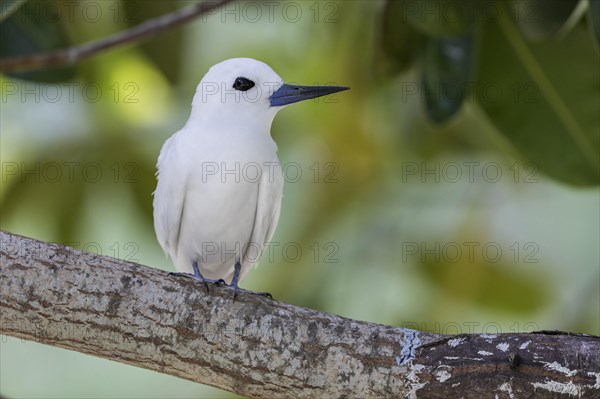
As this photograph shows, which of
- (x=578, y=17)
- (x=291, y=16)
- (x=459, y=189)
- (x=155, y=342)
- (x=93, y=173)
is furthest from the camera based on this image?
(x=459, y=189)

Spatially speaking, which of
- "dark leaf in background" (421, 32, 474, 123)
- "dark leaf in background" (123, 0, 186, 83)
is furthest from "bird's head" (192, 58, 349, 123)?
"dark leaf in background" (123, 0, 186, 83)

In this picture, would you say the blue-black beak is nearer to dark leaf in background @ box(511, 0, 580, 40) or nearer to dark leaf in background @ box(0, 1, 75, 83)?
dark leaf in background @ box(511, 0, 580, 40)

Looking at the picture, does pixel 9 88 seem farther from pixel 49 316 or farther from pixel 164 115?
pixel 49 316

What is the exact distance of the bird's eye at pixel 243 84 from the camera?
4441mm

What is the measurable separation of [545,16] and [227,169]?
1.68 m

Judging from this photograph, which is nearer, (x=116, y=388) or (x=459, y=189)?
(x=459, y=189)

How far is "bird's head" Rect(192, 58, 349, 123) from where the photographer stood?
4434mm

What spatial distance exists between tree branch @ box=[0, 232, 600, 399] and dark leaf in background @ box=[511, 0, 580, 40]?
190 cm

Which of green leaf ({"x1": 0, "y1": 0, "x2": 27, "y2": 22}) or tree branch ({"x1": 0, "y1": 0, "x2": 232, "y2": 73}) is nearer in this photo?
green leaf ({"x1": 0, "y1": 0, "x2": 27, "y2": 22})

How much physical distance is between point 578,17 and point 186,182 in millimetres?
2171

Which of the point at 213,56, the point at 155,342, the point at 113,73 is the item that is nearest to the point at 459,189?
the point at 213,56

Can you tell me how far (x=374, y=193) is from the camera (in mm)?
6301

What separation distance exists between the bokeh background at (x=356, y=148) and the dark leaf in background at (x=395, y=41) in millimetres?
10

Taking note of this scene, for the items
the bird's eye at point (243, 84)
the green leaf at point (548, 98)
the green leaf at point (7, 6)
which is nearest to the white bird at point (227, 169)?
the bird's eye at point (243, 84)
